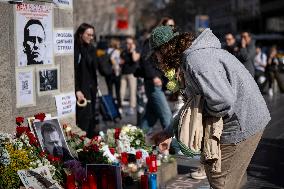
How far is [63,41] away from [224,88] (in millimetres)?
3288

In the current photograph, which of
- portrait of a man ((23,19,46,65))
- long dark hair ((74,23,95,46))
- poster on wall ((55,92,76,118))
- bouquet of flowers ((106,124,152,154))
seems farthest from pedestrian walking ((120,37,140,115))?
portrait of a man ((23,19,46,65))

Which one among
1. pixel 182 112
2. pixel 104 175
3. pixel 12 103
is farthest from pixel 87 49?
pixel 182 112

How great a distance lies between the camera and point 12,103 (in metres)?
5.50

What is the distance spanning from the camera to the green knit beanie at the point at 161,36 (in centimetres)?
374

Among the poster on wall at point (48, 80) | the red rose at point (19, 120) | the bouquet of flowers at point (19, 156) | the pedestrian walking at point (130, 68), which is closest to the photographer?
the bouquet of flowers at point (19, 156)

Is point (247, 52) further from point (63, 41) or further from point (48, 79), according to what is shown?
point (48, 79)

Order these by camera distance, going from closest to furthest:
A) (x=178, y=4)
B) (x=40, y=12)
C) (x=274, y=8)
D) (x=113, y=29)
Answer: (x=40, y=12) < (x=113, y=29) < (x=178, y=4) < (x=274, y=8)

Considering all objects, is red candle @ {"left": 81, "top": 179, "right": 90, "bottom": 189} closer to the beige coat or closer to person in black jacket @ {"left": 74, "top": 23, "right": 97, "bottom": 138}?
the beige coat

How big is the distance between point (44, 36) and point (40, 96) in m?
0.61

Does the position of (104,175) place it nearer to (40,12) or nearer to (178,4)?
(40,12)

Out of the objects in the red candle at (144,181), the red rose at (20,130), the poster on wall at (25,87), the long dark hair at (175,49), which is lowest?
the red candle at (144,181)

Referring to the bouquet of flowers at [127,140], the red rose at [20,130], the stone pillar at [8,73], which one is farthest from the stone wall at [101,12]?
the red rose at [20,130]

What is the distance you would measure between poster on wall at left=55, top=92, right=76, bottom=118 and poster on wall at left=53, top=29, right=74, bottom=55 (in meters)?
0.49

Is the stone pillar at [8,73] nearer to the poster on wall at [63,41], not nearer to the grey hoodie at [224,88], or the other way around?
the poster on wall at [63,41]
